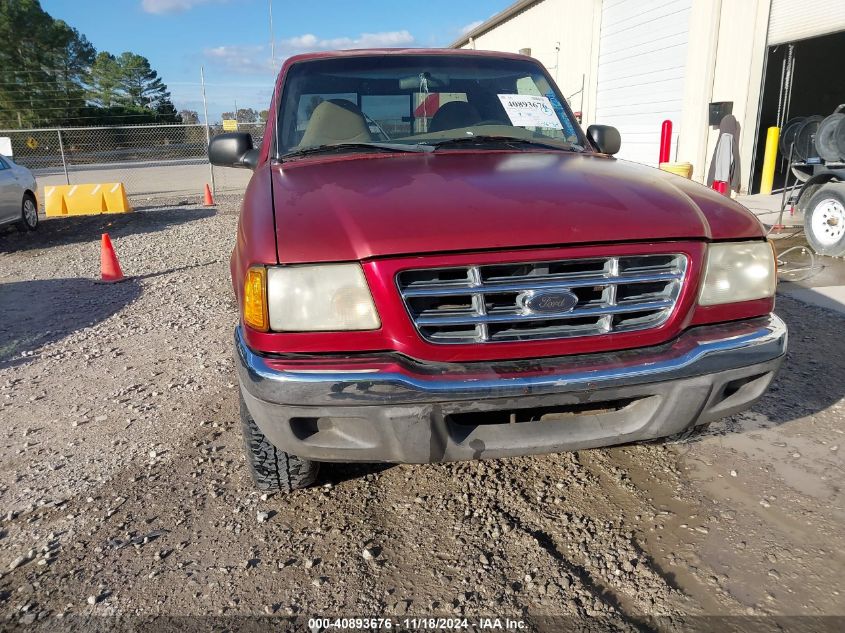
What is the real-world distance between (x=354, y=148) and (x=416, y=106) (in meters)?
0.59

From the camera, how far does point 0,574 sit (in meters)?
2.20

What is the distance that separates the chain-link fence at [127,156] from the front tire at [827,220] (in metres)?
16.9

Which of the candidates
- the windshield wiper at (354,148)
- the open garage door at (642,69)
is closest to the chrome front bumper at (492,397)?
the windshield wiper at (354,148)

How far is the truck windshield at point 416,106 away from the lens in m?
3.09

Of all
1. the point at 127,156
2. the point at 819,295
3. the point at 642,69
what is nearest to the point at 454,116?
the point at 819,295

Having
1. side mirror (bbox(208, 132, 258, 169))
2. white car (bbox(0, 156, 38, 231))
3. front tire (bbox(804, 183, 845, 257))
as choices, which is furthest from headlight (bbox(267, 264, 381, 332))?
white car (bbox(0, 156, 38, 231))

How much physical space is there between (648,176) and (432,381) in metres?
1.43

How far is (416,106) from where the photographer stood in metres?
3.32

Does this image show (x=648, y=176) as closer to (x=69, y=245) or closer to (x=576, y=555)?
(x=576, y=555)

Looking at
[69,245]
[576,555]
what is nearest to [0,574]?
[576,555]

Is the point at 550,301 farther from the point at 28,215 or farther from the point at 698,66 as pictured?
the point at 698,66

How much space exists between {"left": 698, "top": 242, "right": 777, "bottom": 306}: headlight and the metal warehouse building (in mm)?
9312

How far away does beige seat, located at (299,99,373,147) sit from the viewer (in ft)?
9.98

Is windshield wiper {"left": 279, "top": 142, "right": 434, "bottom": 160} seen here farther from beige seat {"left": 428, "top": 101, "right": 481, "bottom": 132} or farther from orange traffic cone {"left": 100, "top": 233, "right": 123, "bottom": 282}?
orange traffic cone {"left": 100, "top": 233, "right": 123, "bottom": 282}
